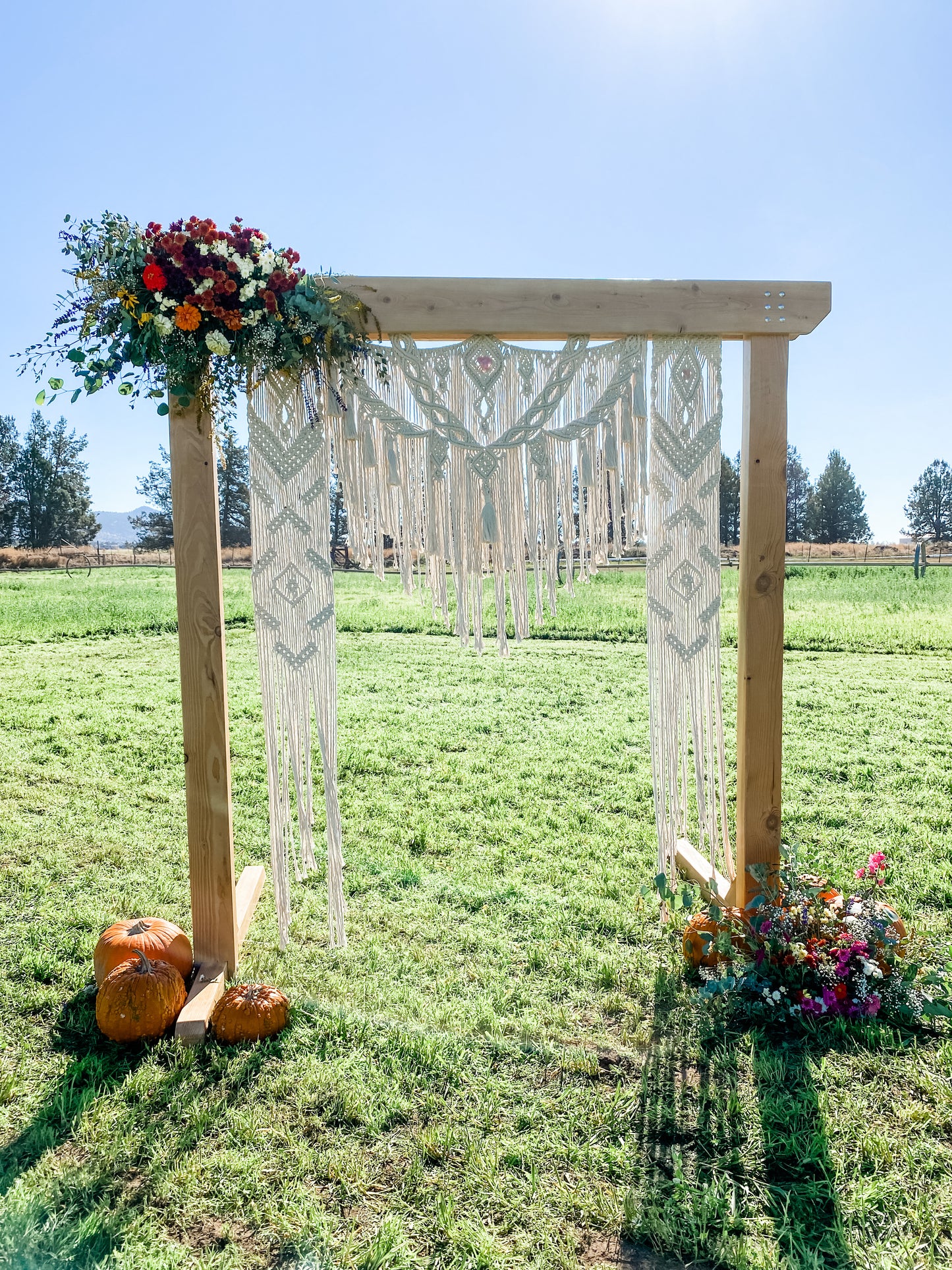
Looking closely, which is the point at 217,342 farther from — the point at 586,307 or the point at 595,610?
the point at 595,610

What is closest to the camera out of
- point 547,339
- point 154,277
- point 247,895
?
point 154,277

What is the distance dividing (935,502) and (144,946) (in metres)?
36.0

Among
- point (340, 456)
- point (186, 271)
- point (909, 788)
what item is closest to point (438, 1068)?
point (340, 456)

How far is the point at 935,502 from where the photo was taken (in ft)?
104

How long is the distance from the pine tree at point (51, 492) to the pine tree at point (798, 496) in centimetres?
2612

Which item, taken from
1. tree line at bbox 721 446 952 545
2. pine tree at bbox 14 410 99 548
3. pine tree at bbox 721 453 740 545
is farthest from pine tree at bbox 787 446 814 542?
pine tree at bbox 14 410 99 548

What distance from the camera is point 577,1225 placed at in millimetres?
1473

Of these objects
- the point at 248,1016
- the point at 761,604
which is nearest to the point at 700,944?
the point at 761,604

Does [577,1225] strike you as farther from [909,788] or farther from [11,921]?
[909,788]

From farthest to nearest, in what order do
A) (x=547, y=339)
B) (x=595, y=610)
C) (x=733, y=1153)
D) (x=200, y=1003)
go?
(x=595, y=610)
(x=547, y=339)
(x=200, y=1003)
(x=733, y=1153)

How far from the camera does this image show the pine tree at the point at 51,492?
2520 centimetres

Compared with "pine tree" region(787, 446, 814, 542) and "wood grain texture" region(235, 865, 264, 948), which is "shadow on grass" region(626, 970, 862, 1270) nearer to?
"wood grain texture" region(235, 865, 264, 948)

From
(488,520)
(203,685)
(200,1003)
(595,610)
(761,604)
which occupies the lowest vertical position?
(200,1003)

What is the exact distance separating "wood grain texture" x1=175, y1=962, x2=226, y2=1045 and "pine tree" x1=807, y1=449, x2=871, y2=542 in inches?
1248
